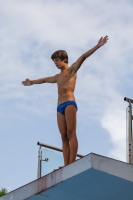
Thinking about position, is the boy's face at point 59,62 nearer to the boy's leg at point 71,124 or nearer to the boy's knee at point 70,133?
the boy's leg at point 71,124

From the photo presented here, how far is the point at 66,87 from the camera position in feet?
37.6

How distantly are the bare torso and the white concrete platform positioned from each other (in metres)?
1.48

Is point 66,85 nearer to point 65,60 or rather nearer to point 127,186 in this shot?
point 65,60

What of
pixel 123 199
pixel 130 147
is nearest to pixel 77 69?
pixel 130 147

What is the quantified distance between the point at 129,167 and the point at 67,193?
1336 millimetres

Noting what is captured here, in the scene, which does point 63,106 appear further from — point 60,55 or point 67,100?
point 60,55

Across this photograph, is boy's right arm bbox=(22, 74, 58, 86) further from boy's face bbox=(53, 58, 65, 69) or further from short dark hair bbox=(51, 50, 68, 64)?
short dark hair bbox=(51, 50, 68, 64)

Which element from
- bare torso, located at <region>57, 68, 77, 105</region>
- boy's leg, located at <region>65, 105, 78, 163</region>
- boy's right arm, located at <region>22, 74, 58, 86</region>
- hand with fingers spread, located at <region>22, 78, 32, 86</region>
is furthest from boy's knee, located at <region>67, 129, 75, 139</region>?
hand with fingers spread, located at <region>22, 78, 32, 86</region>

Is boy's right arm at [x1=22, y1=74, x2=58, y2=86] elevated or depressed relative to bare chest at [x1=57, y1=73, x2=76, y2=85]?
elevated

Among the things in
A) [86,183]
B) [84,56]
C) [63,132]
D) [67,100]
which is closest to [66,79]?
[67,100]

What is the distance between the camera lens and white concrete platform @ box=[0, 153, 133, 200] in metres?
9.99

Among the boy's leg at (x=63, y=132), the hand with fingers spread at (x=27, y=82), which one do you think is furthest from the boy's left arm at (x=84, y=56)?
the hand with fingers spread at (x=27, y=82)

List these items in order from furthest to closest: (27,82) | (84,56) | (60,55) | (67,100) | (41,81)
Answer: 1. (27,82)
2. (41,81)
3. (60,55)
4. (67,100)
5. (84,56)

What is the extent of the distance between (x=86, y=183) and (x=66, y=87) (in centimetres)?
193
